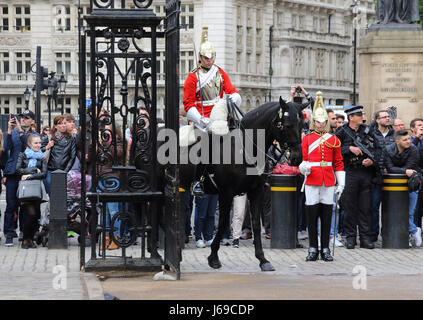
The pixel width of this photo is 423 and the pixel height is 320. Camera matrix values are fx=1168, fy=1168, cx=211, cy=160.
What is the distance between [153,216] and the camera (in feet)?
46.9

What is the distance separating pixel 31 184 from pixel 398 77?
18.7 meters

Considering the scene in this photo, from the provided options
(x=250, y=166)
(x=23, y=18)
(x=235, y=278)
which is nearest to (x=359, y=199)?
(x=250, y=166)

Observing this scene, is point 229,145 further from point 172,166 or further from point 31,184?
point 31,184

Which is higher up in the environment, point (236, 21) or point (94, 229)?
point (236, 21)

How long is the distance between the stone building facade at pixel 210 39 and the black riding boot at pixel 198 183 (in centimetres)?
6818

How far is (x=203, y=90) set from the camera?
48.5 feet

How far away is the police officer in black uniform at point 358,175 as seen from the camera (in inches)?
689

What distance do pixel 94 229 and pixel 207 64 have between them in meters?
2.53

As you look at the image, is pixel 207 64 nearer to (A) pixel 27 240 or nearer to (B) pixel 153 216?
(B) pixel 153 216

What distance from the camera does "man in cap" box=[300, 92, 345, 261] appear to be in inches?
623

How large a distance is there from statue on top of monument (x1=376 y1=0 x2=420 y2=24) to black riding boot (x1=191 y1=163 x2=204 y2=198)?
1981cm

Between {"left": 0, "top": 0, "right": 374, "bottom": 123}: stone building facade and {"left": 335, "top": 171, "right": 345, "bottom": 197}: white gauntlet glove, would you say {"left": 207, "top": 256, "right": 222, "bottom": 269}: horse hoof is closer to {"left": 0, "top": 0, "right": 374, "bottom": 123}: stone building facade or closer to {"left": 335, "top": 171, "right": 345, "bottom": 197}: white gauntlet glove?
{"left": 335, "top": 171, "right": 345, "bottom": 197}: white gauntlet glove

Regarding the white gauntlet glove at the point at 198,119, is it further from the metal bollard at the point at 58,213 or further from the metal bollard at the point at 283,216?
the metal bollard at the point at 58,213
